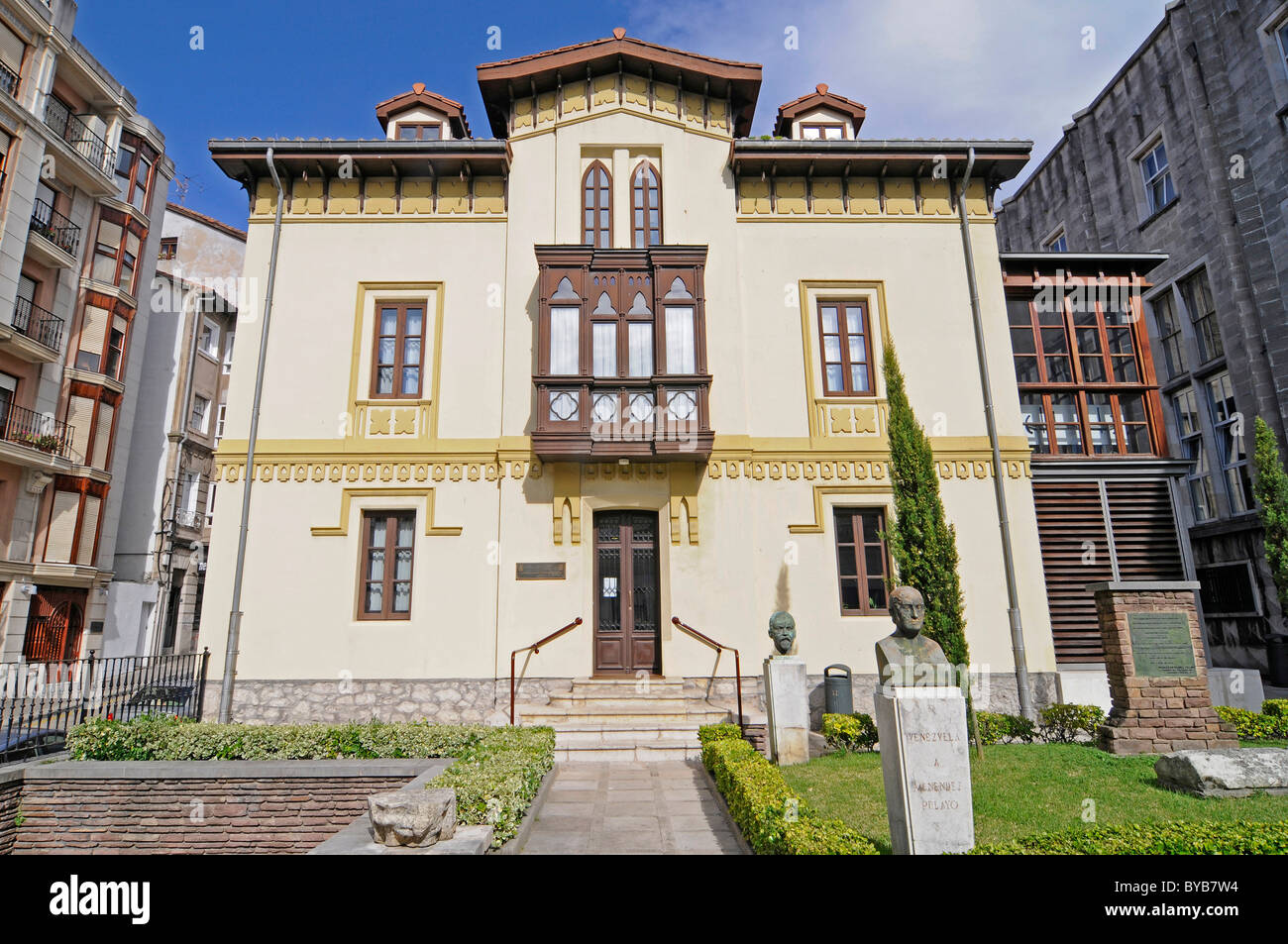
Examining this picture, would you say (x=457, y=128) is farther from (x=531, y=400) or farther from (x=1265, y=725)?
(x=1265, y=725)

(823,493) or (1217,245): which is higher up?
(1217,245)

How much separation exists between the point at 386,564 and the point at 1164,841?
42.2 ft

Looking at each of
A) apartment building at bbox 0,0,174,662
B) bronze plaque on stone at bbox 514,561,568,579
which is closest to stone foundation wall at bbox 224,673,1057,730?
bronze plaque on stone at bbox 514,561,568,579

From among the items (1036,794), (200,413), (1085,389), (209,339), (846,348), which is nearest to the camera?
(1036,794)

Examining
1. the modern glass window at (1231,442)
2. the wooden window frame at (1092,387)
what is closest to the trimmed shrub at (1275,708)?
the wooden window frame at (1092,387)

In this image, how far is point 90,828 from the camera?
352 inches

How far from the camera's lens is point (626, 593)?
1417 centimetres

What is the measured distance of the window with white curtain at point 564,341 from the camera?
14.0 meters

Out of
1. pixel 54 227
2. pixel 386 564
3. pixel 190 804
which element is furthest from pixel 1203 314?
pixel 54 227

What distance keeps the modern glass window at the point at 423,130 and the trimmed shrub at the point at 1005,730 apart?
661 inches

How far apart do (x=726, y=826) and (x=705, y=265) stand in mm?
11203

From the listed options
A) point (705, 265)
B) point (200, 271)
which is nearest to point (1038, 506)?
point (705, 265)

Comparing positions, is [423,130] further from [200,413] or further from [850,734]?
[200,413]
